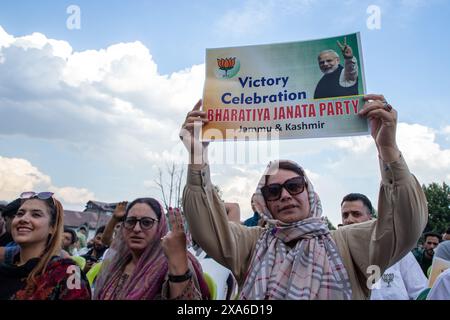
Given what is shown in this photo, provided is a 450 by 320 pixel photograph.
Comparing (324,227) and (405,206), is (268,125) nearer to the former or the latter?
(324,227)

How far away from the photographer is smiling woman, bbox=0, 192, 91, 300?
2476 mm

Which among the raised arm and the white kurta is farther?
the white kurta

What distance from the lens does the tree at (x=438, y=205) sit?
1216 inches

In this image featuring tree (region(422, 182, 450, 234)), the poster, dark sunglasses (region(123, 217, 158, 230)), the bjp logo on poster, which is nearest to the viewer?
the poster

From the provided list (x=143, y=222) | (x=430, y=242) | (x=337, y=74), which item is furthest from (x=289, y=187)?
(x=430, y=242)

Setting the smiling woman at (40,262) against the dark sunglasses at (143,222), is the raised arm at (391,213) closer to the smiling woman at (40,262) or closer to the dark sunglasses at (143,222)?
the dark sunglasses at (143,222)

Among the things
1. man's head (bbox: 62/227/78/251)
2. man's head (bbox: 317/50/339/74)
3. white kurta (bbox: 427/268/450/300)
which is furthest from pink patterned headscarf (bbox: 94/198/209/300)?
man's head (bbox: 62/227/78/251)

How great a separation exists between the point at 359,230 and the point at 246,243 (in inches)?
25.2

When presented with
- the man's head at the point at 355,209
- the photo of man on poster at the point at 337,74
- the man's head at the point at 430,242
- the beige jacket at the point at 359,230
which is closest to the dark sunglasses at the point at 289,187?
the beige jacket at the point at 359,230

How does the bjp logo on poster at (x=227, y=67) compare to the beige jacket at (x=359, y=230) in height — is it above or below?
above

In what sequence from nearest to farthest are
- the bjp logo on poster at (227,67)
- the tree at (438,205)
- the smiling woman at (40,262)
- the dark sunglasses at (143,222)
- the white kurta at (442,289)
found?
the white kurta at (442,289) < the smiling woman at (40,262) < the bjp logo on poster at (227,67) < the dark sunglasses at (143,222) < the tree at (438,205)

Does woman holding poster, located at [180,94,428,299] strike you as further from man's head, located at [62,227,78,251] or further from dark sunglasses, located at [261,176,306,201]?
man's head, located at [62,227,78,251]

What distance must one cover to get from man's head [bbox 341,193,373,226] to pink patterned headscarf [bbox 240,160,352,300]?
1.52m
